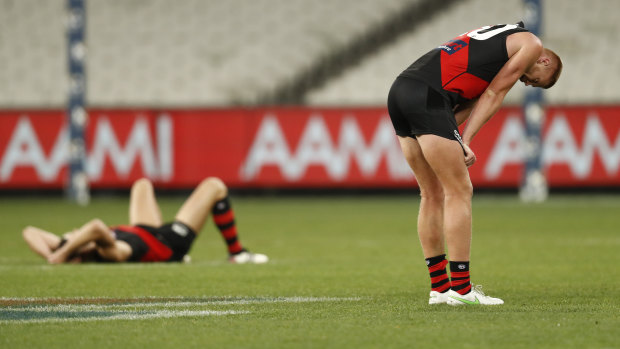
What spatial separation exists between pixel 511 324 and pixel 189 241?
4.20 m

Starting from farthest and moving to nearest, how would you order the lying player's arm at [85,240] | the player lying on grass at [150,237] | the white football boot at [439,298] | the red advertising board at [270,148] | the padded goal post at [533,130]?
the red advertising board at [270,148]
the padded goal post at [533,130]
the player lying on grass at [150,237]
the lying player's arm at [85,240]
the white football boot at [439,298]

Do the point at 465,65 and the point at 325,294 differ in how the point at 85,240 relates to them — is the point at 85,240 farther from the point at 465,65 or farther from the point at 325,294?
the point at 465,65

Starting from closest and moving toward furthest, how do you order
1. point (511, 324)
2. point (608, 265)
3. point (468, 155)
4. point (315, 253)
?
point (511, 324) < point (468, 155) < point (608, 265) < point (315, 253)

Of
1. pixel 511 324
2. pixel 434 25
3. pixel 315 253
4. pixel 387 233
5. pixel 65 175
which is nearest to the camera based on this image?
pixel 511 324

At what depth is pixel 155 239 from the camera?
8969 mm

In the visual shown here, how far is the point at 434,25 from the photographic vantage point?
23.3m

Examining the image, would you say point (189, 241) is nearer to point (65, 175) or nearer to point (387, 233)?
point (387, 233)

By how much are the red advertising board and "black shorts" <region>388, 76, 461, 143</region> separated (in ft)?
43.6

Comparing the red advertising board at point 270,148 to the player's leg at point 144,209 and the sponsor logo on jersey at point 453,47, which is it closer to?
the player's leg at point 144,209

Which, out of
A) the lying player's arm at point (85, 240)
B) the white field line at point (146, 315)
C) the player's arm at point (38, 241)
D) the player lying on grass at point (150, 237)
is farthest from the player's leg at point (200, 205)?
the white field line at point (146, 315)

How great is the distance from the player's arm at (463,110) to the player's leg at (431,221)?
0.36 meters

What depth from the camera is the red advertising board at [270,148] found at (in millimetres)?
19109

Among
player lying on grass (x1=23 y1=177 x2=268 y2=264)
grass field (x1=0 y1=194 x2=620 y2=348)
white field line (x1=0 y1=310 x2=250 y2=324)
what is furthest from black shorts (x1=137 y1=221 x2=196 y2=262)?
white field line (x1=0 y1=310 x2=250 y2=324)

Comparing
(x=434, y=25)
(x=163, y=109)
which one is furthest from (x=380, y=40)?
(x=163, y=109)
